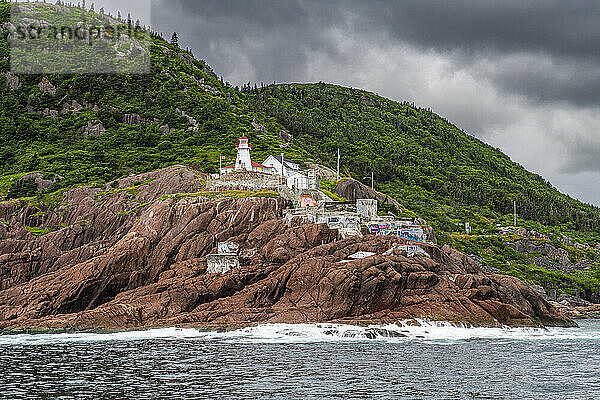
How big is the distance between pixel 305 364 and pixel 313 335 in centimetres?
1916

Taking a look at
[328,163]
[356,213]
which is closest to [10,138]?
[328,163]

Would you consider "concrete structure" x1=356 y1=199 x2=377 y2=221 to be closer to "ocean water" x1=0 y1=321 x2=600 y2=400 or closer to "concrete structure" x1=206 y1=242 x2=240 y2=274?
"concrete structure" x1=206 y1=242 x2=240 y2=274

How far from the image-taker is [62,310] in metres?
91.6

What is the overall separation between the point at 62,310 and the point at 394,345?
144 feet

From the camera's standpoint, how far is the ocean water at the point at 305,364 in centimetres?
5059

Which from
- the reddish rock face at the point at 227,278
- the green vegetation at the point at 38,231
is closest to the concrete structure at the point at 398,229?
the reddish rock face at the point at 227,278

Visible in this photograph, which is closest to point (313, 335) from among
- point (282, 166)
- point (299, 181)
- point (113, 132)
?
point (299, 181)

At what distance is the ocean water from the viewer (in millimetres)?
50594

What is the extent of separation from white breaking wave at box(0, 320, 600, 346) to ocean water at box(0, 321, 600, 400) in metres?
0.15

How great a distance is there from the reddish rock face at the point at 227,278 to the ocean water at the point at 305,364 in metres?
3.75

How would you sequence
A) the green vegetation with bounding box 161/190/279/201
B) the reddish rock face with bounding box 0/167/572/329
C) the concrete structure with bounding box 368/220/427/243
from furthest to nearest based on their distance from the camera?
the green vegetation with bounding box 161/190/279/201
the concrete structure with bounding box 368/220/427/243
the reddish rock face with bounding box 0/167/572/329

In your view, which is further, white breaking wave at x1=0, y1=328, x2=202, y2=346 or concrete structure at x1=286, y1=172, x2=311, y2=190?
concrete structure at x1=286, y1=172, x2=311, y2=190

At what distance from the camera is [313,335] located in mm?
80938

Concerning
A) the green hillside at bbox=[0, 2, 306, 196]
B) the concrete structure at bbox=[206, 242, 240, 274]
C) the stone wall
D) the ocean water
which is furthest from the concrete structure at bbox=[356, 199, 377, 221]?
the green hillside at bbox=[0, 2, 306, 196]
